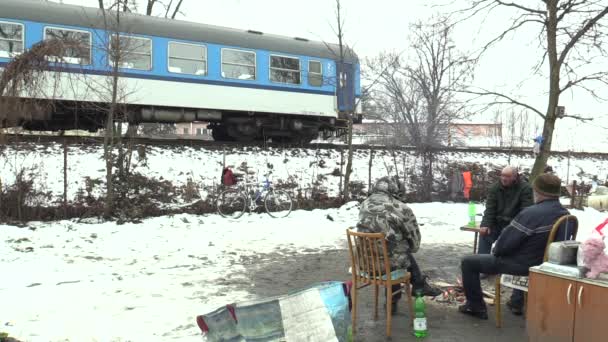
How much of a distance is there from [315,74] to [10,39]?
25.2ft

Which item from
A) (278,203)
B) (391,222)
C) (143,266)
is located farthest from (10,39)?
(391,222)

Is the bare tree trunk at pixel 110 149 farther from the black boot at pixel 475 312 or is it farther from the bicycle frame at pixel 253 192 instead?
the black boot at pixel 475 312

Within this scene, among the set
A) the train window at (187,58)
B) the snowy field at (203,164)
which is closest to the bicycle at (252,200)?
the snowy field at (203,164)

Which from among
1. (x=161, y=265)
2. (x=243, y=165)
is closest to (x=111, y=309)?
(x=161, y=265)

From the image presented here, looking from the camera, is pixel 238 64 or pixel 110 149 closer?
pixel 110 149

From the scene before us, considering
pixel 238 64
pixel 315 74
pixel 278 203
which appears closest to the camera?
pixel 278 203

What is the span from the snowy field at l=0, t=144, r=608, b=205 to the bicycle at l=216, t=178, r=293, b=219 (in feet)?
2.27

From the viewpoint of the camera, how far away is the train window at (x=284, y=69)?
46.7ft

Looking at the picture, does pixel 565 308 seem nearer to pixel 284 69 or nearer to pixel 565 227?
pixel 565 227

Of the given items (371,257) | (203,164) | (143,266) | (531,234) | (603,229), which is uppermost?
(203,164)

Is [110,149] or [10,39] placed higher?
[10,39]

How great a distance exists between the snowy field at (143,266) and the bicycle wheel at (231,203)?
32 cm

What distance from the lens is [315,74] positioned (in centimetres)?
1498

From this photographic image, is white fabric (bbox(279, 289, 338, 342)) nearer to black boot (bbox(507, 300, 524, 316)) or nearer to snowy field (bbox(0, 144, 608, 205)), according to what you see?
black boot (bbox(507, 300, 524, 316))
